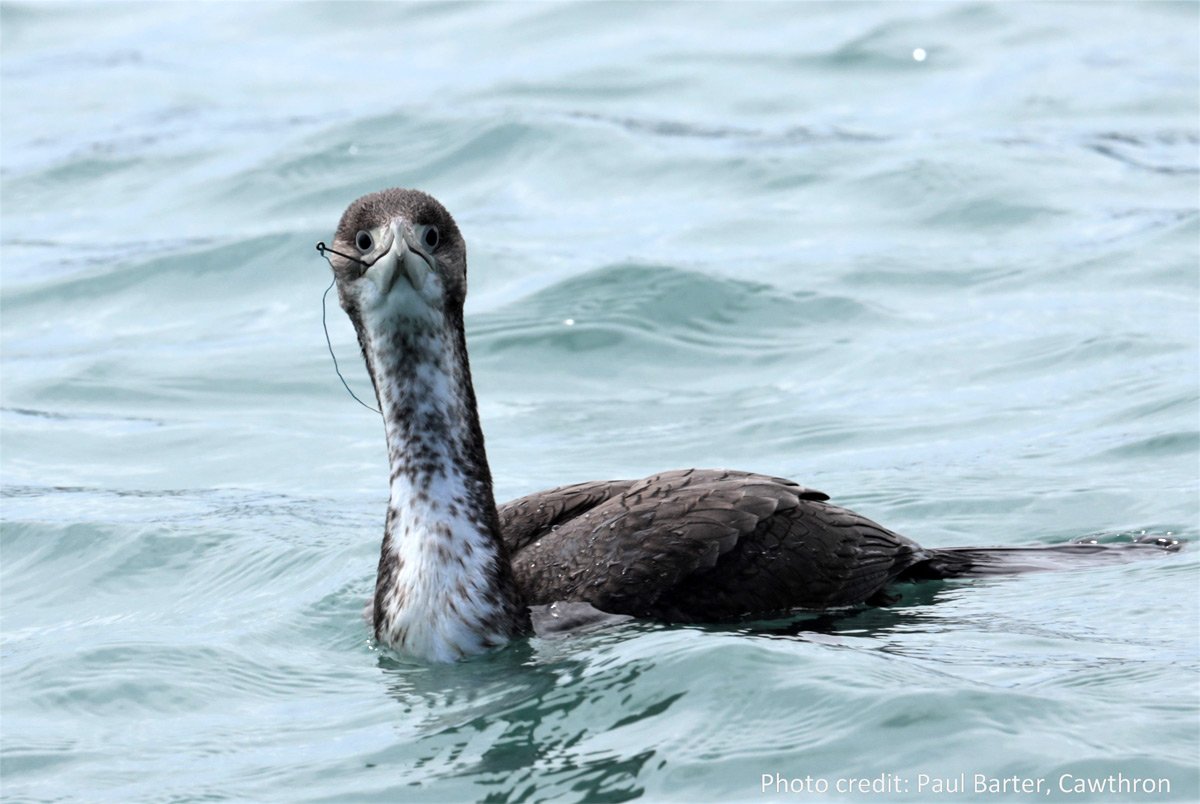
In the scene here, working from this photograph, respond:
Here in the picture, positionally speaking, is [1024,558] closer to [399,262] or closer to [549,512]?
[549,512]

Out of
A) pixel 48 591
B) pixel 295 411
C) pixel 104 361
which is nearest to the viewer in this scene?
pixel 48 591

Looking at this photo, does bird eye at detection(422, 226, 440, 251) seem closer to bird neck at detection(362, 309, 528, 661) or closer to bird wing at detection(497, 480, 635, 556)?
bird neck at detection(362, 309, 528, 661)

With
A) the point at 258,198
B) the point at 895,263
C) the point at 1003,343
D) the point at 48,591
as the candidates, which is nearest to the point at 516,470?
the point at 48,591

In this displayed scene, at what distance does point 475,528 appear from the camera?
7.43m

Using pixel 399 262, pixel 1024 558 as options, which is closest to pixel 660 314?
pixel 1024 558

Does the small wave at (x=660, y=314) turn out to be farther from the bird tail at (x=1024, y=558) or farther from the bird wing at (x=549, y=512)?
the bird wing at (x=549, y=512)

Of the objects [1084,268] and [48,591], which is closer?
[48,591]

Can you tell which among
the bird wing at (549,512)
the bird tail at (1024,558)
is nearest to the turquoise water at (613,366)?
the bird tail at (1024,558)

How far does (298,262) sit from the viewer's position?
50.5 feet

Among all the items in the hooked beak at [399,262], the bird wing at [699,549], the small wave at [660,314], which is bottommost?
the bird wing at [699,549]

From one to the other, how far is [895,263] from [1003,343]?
1.95 m

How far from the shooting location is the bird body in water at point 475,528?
7.24 metres

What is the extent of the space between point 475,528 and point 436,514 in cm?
16

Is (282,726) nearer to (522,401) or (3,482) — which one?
(3,482)
